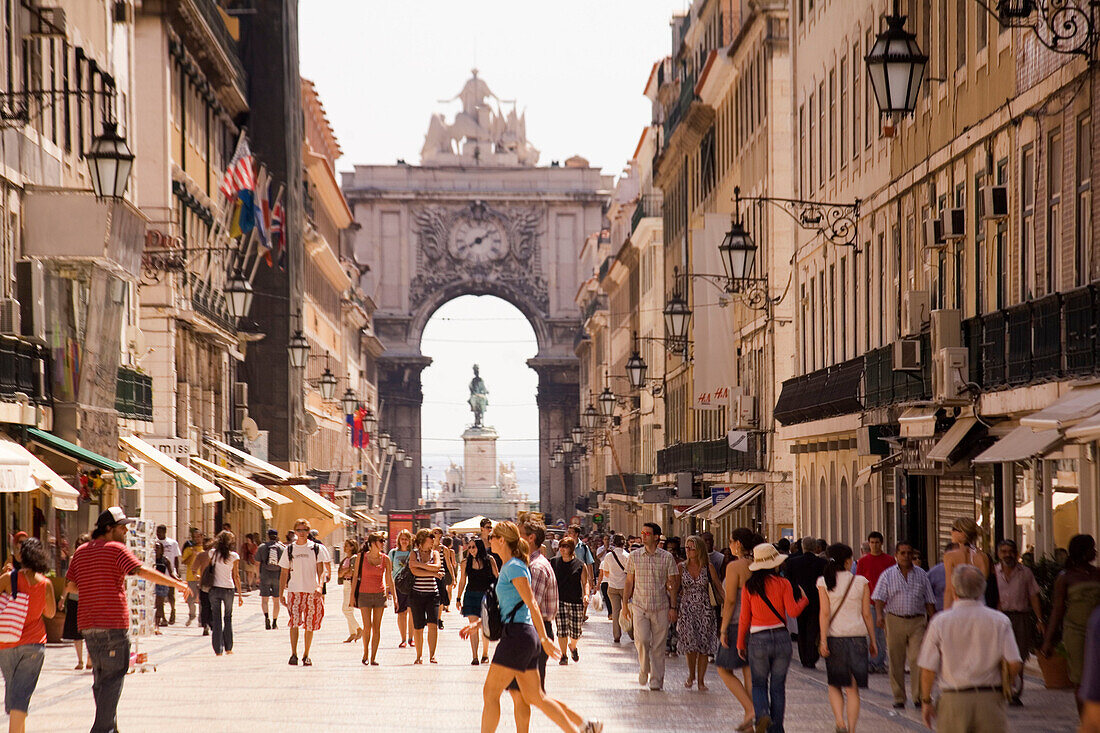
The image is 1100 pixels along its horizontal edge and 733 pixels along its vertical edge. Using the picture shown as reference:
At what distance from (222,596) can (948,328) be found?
32.8 feet

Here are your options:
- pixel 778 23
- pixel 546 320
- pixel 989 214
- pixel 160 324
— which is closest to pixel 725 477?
pixel 778 23

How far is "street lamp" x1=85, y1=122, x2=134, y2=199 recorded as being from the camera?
834 inches

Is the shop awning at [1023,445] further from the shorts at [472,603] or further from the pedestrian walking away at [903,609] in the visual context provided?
the shorts at [472,603]

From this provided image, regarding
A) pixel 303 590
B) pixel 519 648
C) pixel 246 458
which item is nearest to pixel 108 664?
pixel 519 648

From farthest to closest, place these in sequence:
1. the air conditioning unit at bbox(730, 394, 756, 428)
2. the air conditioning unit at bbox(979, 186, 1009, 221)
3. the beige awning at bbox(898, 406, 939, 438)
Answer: the air conditioning unit at bbox(730, 394, 756, 428) < the beige awning at bbox(898, 406, 939, 438) < the air conditioning unit at bbox(979, 186, 1009, 221)

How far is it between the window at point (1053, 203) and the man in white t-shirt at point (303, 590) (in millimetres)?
9437

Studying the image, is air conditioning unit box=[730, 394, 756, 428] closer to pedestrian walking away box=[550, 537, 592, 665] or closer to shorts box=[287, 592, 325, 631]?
pedestrian walking away box=[550, 537, 592, 665]

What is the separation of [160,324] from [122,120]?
17.5 ft

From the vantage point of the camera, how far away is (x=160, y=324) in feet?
129

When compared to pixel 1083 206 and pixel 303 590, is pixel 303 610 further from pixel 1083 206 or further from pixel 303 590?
pixel 1083 206

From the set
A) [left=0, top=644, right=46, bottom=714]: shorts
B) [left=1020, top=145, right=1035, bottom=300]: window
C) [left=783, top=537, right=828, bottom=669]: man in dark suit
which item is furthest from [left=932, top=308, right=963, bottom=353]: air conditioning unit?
[left=0, top=644, right=46, bottom=714]: shorts

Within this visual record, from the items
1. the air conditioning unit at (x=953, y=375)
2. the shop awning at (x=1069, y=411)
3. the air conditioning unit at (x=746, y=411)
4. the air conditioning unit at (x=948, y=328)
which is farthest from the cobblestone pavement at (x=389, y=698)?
the air conditioning unit at (x=746, y=411)

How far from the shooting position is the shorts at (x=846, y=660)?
14.5m

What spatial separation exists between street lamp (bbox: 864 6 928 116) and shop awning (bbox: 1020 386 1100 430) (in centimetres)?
310
